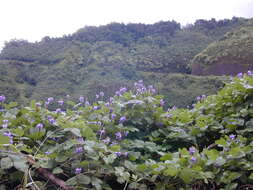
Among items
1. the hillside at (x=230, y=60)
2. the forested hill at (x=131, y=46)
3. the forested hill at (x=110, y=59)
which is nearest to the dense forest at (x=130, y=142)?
the hillside at (x=230, y=60)

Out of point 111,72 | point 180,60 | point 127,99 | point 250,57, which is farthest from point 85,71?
point 127,99

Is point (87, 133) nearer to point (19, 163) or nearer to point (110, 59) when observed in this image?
point (19, 163)

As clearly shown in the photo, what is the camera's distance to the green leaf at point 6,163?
0.99m

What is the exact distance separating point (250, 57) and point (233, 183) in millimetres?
12226

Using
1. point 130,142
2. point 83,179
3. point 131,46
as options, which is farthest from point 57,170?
point 131,46

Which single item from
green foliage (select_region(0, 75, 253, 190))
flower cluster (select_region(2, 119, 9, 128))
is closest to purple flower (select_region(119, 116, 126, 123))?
green foliage (select_region(0, 75, 253, 190))

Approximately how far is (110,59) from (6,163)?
106 ft

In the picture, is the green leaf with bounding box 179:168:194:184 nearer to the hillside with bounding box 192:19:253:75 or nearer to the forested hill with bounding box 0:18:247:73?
the hillside with bounding box 192:19:253:75

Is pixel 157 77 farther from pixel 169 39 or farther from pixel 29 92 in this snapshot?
pixel 169 39

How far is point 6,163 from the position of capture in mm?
999

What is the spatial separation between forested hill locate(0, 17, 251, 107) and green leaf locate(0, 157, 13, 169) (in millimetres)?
16906

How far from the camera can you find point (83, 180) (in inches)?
43.4

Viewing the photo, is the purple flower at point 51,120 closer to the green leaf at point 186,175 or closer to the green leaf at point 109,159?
the green leaf at point 109,159

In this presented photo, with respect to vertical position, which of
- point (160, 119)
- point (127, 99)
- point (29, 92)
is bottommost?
point (29, 92)
